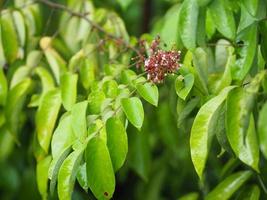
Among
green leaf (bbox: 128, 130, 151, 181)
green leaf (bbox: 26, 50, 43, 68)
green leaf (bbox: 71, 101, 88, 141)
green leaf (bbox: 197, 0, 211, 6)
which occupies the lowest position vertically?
green leaf (bbox: 128, 130, 151, 181)

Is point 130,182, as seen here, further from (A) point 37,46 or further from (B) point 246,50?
(B) point 246,50

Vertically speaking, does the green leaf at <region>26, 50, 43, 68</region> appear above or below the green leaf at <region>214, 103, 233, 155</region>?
above

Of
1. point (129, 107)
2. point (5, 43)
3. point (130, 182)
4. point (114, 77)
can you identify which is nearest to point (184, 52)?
point (114, 77)

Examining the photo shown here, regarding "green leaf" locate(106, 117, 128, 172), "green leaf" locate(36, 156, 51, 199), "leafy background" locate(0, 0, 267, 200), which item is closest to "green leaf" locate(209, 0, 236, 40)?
"leafy background" locate(0, 0, 267, 200)

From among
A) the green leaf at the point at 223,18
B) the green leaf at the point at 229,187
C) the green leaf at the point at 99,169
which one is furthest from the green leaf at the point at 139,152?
the green leaf at the point at 99,169

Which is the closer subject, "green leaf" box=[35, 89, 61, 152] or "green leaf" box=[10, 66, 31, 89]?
"green leaf" box=[35, 89, 61, 152]

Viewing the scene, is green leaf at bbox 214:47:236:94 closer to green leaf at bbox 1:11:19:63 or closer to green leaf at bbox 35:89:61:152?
green leaf at bbox 35:89:61:152

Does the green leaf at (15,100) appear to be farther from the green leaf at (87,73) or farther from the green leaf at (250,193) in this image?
the green leaf at (250,193)

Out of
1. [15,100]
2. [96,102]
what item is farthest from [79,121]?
[15,100]
